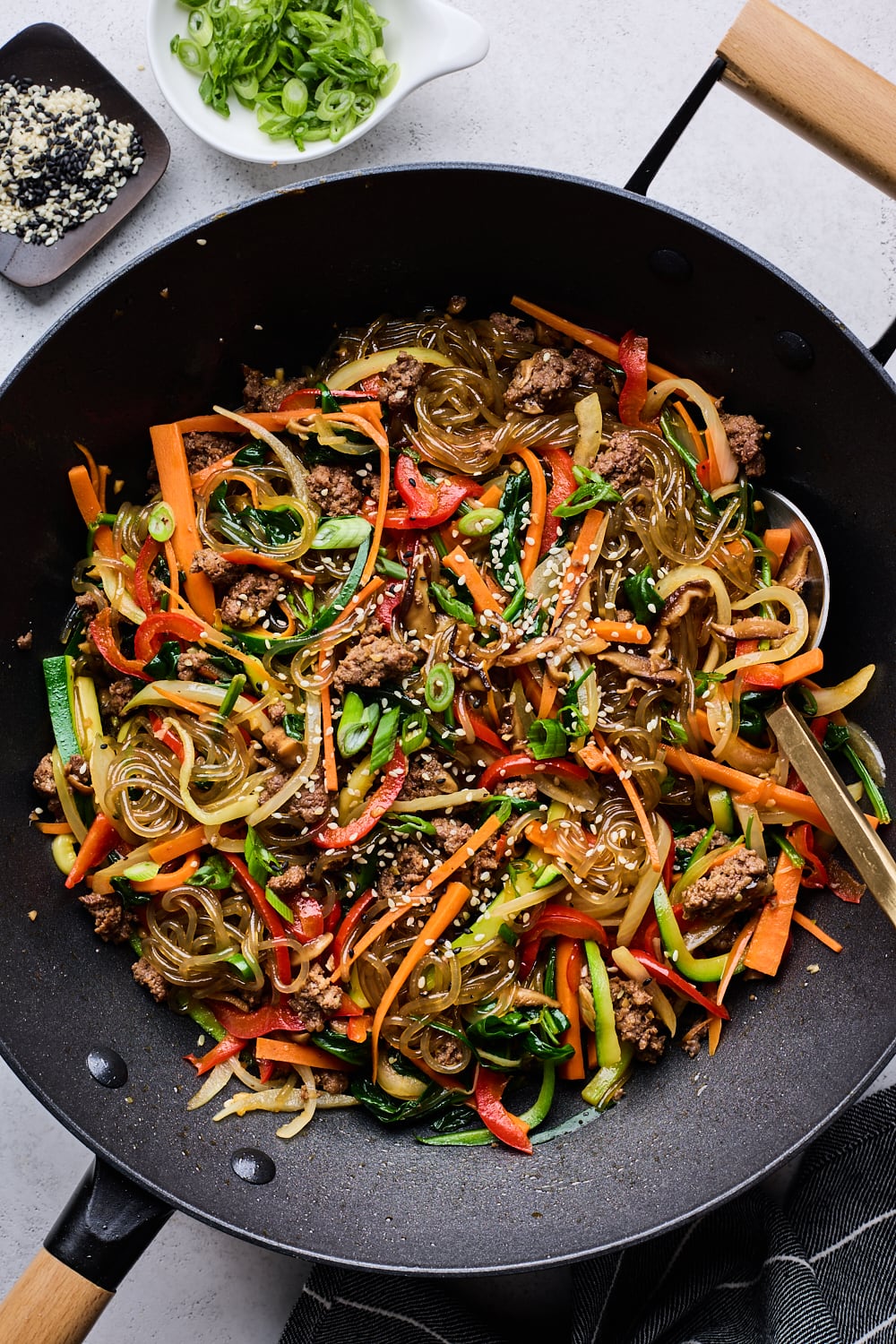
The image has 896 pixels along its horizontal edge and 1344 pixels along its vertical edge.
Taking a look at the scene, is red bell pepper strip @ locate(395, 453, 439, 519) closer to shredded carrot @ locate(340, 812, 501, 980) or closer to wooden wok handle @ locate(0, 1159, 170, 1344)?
shredded carrot @ locate(340, 812, 501, 980)

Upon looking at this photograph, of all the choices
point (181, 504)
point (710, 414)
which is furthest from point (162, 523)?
point (710, 414)

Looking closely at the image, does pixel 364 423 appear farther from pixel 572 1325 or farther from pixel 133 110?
pixel 572 1325

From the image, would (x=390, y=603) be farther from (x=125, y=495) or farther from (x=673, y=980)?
(x=673, y=980)

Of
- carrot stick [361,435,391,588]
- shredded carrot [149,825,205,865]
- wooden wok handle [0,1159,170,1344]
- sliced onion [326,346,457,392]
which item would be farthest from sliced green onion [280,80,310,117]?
wooden wok handle [0,1159,170,1344]

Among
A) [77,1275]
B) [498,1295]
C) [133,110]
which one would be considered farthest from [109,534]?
[498,1295]

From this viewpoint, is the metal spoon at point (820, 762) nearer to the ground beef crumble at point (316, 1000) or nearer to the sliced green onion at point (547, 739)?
the sliced green onion at point (547, 739)

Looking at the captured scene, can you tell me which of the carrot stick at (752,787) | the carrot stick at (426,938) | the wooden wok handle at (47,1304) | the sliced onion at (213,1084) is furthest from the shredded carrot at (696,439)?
the wooden wok handle at (47,1304)
